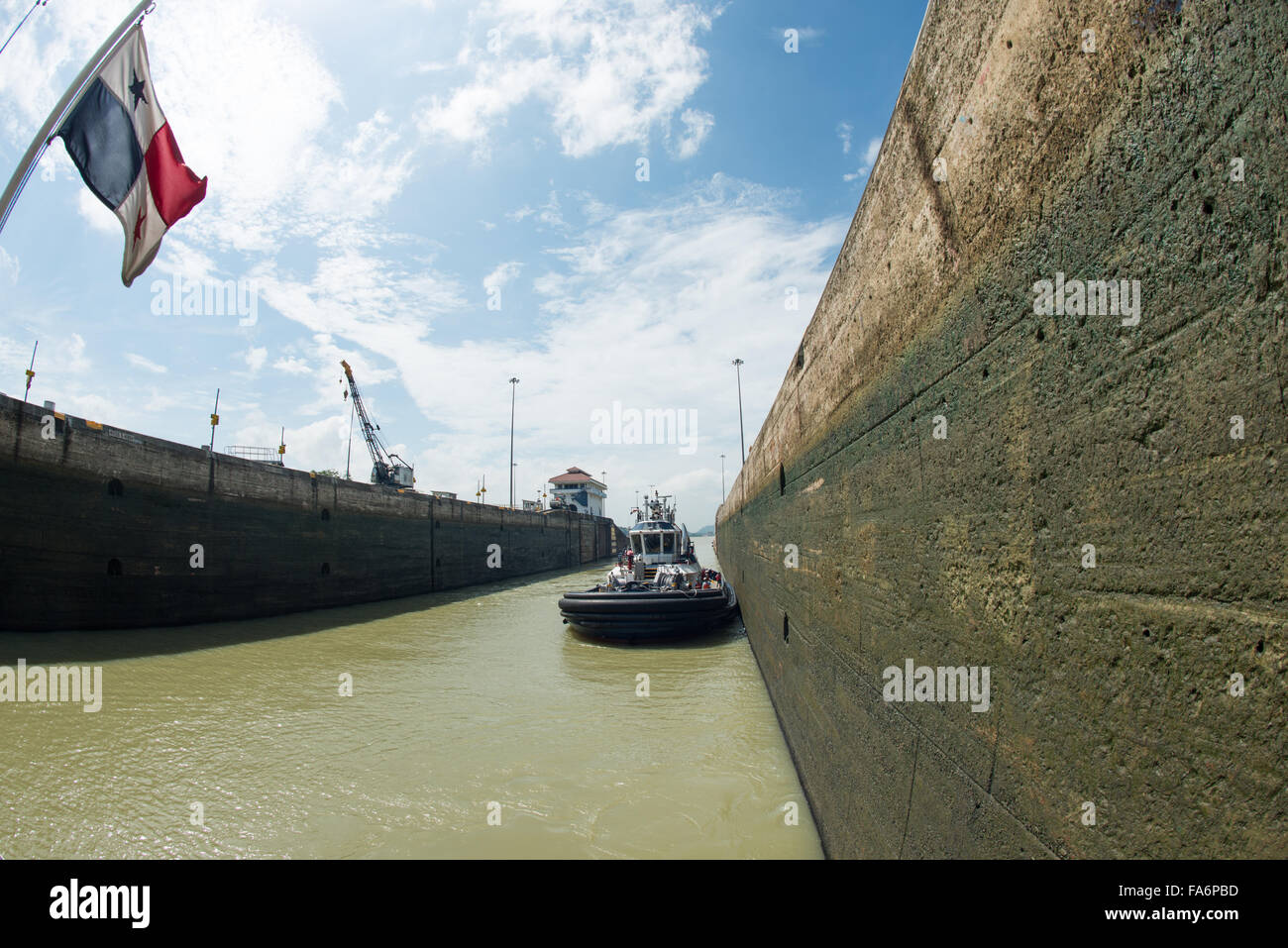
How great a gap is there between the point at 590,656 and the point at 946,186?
36.8ft

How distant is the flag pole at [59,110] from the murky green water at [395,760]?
5.25 m

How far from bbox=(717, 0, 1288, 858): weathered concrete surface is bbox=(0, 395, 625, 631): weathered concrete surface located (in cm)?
1655

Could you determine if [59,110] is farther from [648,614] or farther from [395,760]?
[648,614]

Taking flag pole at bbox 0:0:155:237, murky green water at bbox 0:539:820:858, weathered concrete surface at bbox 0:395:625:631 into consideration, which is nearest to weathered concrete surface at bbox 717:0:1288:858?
murky green water at bbox 0:539:820:858

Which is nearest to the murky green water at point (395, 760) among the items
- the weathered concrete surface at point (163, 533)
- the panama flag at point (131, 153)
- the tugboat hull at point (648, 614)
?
the tugboat hull at point (648, 614)

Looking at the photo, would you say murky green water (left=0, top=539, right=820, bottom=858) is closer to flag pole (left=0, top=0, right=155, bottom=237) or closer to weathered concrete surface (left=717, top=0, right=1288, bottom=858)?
weathered concrete surface (left=717, top=0, right=1288, bottom=858)

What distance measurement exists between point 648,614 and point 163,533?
39.8 feet

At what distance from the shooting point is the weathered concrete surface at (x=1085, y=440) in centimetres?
124

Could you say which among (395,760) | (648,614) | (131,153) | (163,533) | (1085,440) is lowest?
(395,760)

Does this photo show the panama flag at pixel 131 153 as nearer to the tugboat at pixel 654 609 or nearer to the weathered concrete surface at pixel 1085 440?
the weathered concrete surface at pixel 1085 440

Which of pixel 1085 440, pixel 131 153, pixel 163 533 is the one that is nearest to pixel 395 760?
pixel 131 153

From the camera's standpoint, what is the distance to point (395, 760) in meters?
6.41

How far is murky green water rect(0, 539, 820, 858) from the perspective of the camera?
4770 mm
